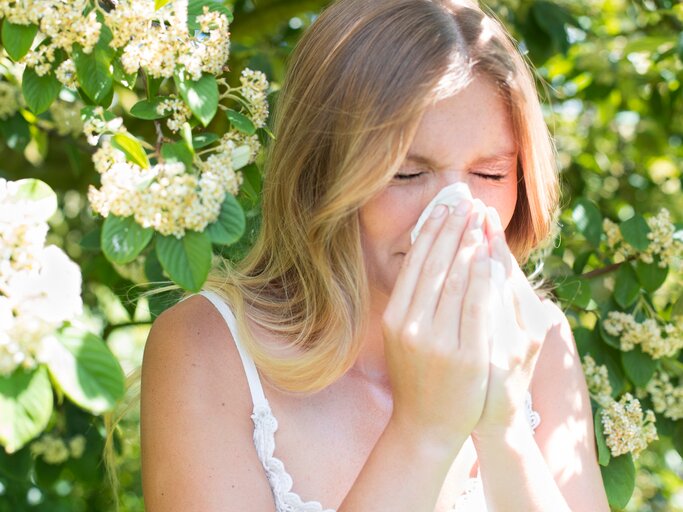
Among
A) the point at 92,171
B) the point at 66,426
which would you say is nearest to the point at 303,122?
the point at 66,426

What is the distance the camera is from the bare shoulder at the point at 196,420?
5.39 ft

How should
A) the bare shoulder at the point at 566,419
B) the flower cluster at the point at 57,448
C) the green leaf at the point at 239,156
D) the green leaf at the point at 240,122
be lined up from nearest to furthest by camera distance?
1. the green leaf at the point at 239,156
2. the green leaf at the point at 240,122
3. the bare shoulder at the point at 566,419
4. the flower cluster at the point at 57,448

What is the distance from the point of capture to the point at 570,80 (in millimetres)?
3518

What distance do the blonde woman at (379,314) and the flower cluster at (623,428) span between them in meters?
0.05

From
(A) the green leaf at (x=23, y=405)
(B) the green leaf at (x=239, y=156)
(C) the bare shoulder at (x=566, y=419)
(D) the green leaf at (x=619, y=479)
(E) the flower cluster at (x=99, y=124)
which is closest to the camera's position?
(A) the green leaf at (x=23, y=405)

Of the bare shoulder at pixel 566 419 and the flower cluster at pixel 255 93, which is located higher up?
the flower cluster at pixel 255 93

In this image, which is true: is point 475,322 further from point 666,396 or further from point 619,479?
point 666,396

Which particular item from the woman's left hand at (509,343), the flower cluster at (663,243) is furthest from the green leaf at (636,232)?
the woman's left hand at (509,343)

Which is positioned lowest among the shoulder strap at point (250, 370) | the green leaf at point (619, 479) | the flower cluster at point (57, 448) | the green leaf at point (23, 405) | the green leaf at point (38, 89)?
the flower cluster at point (57, 448)

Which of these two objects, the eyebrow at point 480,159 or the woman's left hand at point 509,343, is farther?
the eyebrow at point 480,159

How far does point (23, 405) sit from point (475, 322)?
0.76m

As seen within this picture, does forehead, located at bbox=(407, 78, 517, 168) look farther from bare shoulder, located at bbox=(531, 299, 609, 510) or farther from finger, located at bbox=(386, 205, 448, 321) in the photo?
bare shoulder, located at bbox=(531, 299, 609, 510)

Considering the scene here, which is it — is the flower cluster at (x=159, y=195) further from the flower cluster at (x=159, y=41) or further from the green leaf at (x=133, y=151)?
the flower cluster at (x=159, y=41)

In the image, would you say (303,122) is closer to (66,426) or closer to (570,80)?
(66,426)
